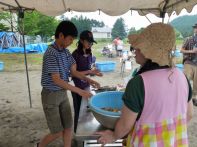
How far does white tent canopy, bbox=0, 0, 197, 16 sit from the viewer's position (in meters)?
3.92

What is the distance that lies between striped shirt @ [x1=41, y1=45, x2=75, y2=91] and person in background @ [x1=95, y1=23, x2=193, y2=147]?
1128mm

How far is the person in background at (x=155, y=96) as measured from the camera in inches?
45.8

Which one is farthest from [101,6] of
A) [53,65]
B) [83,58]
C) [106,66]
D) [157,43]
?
[106,66]

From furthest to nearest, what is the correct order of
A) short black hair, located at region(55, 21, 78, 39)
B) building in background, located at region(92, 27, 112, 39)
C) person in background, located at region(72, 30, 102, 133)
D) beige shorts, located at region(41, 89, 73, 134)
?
building in background, located at region(92, 27, 112, 39) → person in background, located at region(72, 30, 102, 133) → beige shorts, located at region(41, 89, 73, 134) → short black hair, located at region(55, 21, 78, 39)

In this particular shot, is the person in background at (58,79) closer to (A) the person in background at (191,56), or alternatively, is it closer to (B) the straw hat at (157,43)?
(B) the straw hat at (157,43)

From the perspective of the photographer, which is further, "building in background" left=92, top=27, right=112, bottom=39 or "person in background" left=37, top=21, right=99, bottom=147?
"building in background" left=92, top=27, right=112, bottom=39

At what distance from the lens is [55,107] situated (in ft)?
7.97

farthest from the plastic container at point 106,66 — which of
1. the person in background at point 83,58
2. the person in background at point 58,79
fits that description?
the person in background at point 58,79

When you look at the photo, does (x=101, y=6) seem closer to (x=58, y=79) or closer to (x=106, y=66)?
(x=58, y=79)

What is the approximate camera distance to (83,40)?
3.11 metres

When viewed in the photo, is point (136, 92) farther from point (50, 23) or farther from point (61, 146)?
point (50, 23)

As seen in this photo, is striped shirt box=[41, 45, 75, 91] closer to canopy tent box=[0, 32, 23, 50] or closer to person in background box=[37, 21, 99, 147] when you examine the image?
person in background box=[37, 21, 99, 147]

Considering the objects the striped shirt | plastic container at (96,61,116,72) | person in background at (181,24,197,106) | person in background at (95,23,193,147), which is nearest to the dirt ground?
person in background at (181,24,197,106)

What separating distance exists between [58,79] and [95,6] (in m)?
2.37
